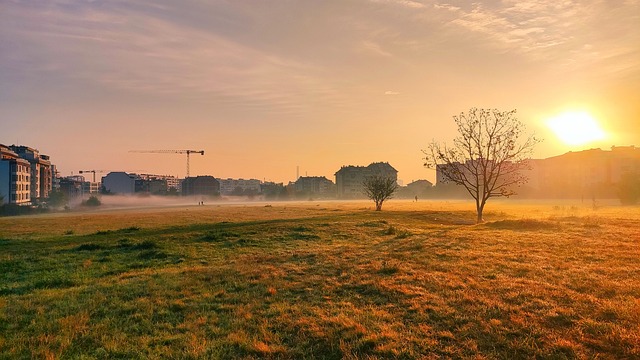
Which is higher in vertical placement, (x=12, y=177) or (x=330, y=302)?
(x=12, y=177)

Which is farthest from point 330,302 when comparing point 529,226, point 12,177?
point 12,177

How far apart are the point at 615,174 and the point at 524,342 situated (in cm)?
17163

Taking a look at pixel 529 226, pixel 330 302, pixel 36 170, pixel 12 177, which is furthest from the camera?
pixel 36 170

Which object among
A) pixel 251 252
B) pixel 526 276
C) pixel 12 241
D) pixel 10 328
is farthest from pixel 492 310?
pixel 12 241

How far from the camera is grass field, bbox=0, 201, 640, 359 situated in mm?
8906

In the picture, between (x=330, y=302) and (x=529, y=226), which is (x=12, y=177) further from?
(x=330, y=302)

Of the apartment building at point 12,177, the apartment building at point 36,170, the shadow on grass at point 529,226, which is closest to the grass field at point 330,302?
the shadow on grass at point 529,226

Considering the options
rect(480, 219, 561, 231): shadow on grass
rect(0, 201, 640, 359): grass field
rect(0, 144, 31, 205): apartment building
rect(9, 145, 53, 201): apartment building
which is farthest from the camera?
rect(9, 145, 53, 201): apartment building

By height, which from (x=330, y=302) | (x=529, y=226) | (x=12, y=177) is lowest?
(x=330, y=302)

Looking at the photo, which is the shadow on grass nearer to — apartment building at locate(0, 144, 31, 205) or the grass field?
the grass field

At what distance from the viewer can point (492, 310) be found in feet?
35.9

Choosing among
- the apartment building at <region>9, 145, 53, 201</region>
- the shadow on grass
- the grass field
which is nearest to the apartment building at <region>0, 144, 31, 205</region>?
the apartment building at <region>9, 145, 53, 201</region>

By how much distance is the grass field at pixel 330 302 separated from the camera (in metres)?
8.91

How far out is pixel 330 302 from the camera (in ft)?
40.4
